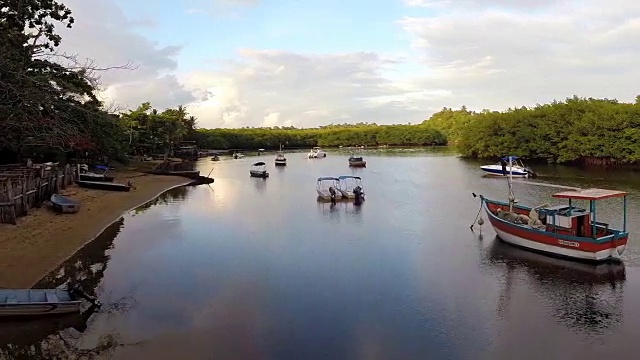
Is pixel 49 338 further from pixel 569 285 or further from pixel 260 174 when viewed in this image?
pixel 260 174

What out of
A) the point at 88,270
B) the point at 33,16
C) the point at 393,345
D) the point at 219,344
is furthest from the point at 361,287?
the point at 33,16

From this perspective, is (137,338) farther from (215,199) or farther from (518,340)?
(215,199)

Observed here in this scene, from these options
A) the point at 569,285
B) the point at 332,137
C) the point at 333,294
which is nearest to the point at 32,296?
the point at 333,294

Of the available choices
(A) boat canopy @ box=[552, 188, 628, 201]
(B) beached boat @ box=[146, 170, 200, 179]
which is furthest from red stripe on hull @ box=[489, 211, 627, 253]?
(B) beached boat @ box=[146, 170, 200, 179]

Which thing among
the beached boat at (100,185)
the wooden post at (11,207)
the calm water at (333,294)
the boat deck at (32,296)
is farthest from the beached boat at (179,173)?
the boat deck at (32,296)

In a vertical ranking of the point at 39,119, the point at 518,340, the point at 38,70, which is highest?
the point at 38,70

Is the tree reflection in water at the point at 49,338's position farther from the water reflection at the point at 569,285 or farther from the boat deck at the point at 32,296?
the water reflection at the point at 569,285

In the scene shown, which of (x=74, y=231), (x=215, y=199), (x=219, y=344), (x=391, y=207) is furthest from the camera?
(x=215, y=199)
